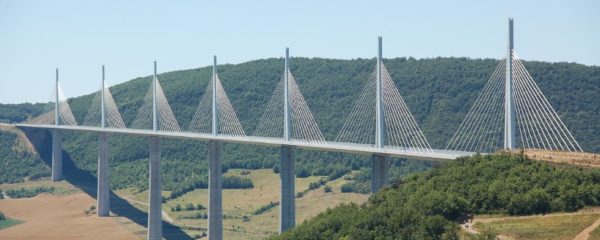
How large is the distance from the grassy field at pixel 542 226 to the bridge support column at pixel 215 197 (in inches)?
1443

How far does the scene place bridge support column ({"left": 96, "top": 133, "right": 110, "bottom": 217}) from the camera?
10025 centimetres

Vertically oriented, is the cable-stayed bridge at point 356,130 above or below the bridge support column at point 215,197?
above

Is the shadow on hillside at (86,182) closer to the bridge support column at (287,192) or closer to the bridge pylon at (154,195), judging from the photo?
the bridge pylon at (154,195)

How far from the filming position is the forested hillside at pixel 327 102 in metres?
101

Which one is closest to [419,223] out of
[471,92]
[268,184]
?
[268,184]

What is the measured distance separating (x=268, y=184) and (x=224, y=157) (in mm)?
11893

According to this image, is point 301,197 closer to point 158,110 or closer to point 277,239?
point 158,110

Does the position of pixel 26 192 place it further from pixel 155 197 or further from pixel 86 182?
pixel 155 197

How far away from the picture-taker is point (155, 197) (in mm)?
89500

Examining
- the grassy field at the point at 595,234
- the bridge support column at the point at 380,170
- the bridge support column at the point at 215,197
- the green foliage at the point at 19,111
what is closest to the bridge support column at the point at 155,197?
the bridge support column at the point at 215,197

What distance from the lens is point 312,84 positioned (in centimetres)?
12838

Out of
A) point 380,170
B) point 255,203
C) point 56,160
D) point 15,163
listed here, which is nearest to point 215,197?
point 255,203

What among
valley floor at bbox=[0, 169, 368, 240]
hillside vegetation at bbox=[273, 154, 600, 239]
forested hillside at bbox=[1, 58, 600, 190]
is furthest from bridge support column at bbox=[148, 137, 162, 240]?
hillside vegetation at bbox=[273, 154, 600, 239]

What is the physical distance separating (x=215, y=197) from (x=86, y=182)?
4045cm
